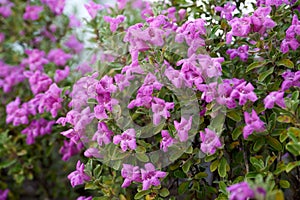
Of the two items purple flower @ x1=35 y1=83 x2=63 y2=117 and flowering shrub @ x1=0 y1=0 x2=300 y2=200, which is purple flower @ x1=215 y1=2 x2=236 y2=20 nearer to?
flowering shrub @ x1=0 y1=0 x2=300 y2=200

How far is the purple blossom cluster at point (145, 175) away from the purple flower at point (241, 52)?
416 millimetres

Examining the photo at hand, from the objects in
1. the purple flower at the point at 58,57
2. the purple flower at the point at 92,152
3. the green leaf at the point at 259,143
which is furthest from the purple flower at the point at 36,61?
the green leaf at the point at 259,143

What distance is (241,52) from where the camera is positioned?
1.35 metres

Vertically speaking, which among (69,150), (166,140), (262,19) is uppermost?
A: (262,19)

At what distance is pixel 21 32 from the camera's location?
2221 mm

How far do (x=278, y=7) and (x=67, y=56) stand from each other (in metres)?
1.03

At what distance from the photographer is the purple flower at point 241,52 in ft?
4.41

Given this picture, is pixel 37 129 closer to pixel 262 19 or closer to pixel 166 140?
pixel 166 140

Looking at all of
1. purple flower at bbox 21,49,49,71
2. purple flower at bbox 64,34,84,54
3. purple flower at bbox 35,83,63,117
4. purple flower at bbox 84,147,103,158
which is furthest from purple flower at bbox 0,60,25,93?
purple flower at bbox 84,147,103,158

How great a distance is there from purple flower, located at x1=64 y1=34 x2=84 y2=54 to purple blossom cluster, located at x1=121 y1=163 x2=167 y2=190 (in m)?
1.20

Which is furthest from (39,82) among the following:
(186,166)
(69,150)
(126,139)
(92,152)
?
(186,166)

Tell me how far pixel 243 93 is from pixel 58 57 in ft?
3.73

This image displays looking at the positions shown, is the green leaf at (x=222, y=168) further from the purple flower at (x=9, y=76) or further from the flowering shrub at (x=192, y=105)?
the purple flower at (x=9, y=76)

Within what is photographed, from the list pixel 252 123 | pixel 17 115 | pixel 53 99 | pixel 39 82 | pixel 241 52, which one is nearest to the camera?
pixel 252 123
